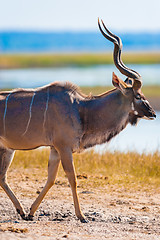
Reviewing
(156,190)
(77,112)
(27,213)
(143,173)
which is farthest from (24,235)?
(143,173)

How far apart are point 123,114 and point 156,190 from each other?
1.88m

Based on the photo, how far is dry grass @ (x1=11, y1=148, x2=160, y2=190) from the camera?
27.5 ft

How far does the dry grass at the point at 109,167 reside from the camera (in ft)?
27.5

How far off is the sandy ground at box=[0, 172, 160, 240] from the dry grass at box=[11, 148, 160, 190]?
34 centimetres

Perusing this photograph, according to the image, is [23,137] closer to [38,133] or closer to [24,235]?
[38,133]

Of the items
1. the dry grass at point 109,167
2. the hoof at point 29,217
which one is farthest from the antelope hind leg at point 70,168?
the dry grass at point 109,167

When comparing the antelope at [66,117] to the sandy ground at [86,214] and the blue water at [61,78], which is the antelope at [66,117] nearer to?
the sandy ground at [86,214]

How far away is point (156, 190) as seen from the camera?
8000 mm

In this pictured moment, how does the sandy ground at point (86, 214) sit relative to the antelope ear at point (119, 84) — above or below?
below

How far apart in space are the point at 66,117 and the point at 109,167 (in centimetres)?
308

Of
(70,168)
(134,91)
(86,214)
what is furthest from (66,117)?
(86,214)

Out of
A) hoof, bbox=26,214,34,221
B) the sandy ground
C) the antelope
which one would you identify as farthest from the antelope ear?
hoof, bbox=26,214,34,221

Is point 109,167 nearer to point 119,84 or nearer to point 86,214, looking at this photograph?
point 86,214

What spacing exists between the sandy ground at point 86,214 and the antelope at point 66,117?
24 centimetres
